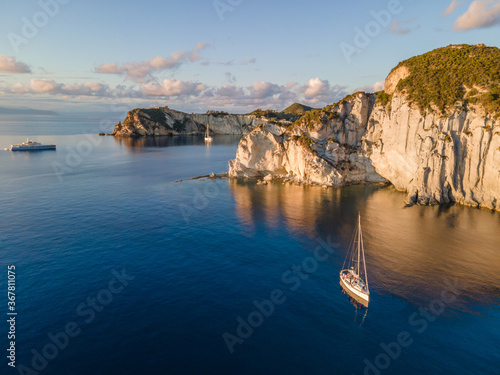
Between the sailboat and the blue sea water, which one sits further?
the sailboat

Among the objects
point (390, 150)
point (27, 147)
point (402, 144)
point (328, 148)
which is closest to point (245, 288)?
point (402, 144)

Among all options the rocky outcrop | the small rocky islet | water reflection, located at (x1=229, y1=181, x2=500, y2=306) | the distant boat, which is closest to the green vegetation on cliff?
the small rocky islet

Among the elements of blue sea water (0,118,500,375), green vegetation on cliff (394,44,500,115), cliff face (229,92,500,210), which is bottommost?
blue sea water (0,118,500,375)

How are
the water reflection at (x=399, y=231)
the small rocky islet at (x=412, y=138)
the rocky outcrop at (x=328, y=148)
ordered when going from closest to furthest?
1. the water reflection at (x=399, y=231)
2. the small rocky islet at (x=412, y=138)
3. the rocky outcrop at (x=328, y=148)

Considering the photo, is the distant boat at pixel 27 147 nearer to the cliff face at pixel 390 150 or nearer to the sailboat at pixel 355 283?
the cliff face at pixel 390 150

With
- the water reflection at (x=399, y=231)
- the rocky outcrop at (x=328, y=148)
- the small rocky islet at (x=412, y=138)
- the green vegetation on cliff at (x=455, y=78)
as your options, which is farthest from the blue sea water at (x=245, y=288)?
the green vegetation on cliff at (x=455, y=78)

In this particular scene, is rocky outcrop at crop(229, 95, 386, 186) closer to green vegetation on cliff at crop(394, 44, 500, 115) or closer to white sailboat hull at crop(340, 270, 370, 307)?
green vegetation on cliff at crop(394, 44, 500, 115)

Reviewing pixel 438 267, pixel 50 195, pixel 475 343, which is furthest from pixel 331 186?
pixel 50 195
